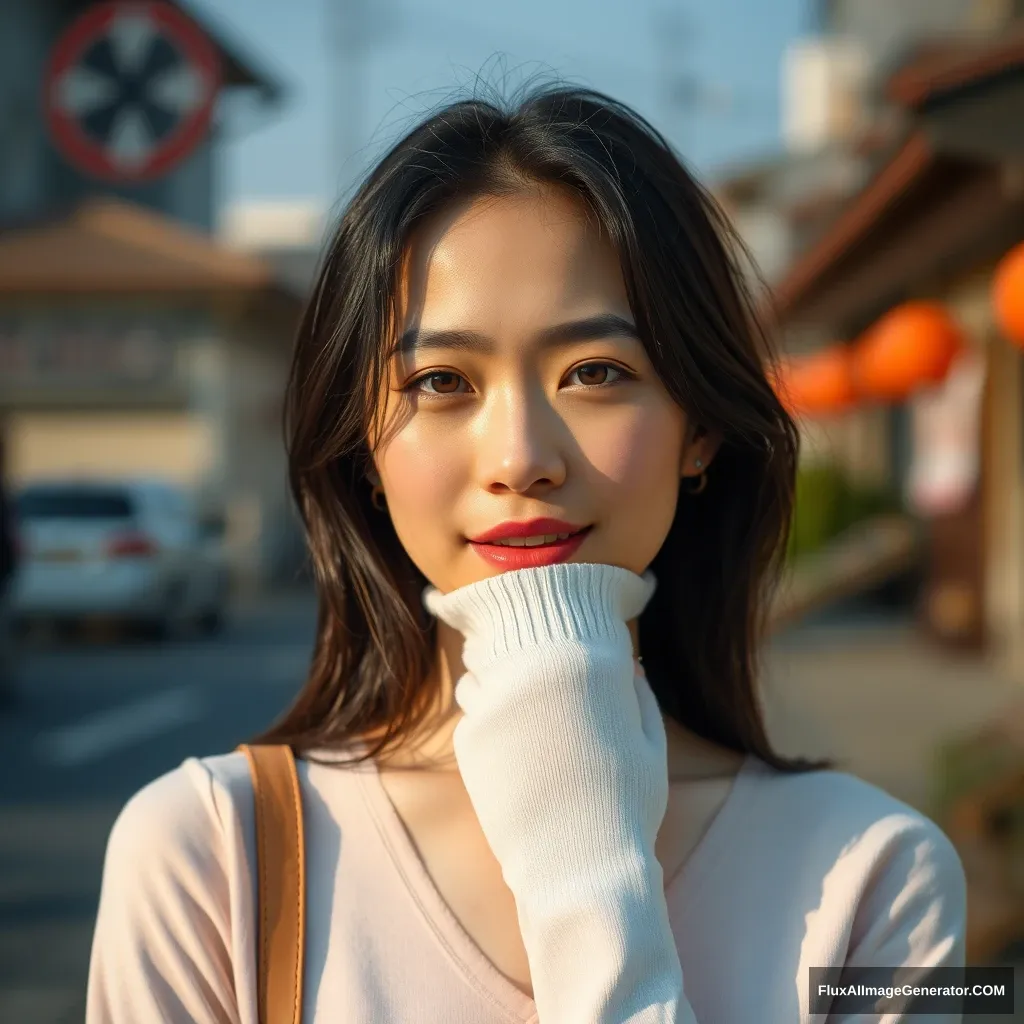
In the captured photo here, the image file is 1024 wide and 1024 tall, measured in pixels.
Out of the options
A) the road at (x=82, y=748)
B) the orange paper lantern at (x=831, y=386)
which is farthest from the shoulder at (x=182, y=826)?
the orange paper lantern at (x=831, y=386)

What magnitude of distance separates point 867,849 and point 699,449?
48 cm

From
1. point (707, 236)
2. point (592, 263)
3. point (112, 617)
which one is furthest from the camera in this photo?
point (112, 617)

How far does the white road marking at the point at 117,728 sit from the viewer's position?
7.90 metres

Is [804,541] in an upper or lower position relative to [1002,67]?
lower

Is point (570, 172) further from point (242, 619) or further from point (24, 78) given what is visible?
point (24, 78)

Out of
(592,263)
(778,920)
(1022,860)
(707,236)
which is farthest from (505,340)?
(1022,860)

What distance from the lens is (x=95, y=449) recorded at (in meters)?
21.2

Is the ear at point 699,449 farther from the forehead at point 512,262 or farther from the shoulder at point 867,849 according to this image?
the shoulder at point 867,849

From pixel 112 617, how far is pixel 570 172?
1283cm

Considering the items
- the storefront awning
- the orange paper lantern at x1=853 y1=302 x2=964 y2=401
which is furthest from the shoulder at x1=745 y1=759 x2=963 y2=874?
the storefront awning

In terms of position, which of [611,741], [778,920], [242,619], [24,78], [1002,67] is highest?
[24,78]

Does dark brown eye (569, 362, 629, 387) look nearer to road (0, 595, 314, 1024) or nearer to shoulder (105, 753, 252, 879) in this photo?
shoulder (105, 753, 252, 879)

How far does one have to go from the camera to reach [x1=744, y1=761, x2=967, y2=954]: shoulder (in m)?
1.54

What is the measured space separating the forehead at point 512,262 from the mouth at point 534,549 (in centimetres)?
23
